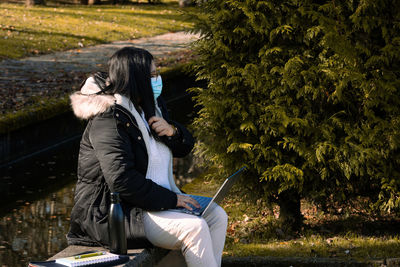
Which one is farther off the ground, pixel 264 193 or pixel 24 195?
pixel 264 193

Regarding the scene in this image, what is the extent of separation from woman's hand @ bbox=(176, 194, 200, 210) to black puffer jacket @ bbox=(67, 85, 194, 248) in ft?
0.22

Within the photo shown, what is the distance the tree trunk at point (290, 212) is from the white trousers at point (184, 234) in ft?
7.78

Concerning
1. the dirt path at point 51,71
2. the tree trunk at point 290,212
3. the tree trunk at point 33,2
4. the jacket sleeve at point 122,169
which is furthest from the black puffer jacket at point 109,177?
the tree trunk at point 33,2

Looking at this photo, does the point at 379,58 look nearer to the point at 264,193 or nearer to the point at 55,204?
the point at 264,193

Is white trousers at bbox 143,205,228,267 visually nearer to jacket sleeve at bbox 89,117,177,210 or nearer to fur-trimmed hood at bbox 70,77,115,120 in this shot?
jacket sleeve at bbox 89,117,177,210

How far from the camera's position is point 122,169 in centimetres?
368

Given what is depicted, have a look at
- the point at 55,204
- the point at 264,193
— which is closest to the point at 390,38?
the point at 264,193

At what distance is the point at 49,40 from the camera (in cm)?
1812

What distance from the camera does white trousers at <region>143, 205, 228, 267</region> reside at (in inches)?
149

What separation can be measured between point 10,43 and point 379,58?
12.9 m

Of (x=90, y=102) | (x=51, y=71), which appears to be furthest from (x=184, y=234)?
(x=51, y=71)

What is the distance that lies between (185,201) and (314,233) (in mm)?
2487

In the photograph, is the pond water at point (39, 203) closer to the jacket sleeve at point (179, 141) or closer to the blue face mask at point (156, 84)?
the jacket sleeve at point (179, 141)

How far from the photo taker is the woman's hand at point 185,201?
155 inches
